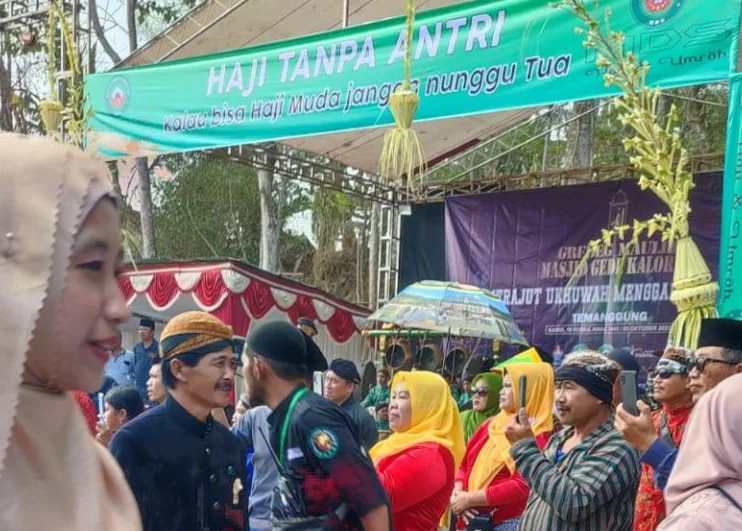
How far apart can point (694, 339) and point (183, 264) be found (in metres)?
8.07

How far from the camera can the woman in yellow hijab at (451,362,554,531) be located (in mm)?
4668

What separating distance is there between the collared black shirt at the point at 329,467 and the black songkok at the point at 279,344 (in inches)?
8.4

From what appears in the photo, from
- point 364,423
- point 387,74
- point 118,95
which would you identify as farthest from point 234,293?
point 364,423

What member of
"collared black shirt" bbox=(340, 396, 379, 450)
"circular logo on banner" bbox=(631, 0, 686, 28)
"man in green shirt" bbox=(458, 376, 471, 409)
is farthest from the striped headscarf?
"man in green shirt" bbox=(458, 376, 471, 409)

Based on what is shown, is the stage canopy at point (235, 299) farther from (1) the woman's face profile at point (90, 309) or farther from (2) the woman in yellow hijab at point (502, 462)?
(1) the woman's face profile at point (90, 309)

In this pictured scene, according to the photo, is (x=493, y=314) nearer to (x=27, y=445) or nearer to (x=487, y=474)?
(x=487, y=474)

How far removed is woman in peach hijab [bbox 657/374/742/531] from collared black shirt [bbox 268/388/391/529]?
102 cm

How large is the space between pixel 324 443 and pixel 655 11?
3489mm

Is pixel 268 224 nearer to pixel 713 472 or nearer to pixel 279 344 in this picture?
pixel 279 344

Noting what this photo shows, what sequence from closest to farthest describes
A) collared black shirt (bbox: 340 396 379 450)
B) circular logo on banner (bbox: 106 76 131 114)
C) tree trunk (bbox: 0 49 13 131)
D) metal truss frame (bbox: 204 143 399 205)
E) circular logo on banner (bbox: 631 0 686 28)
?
circular logo on banner (bbox: 631 0 686 28) → collared black shirt (bbox: 340 396 379 450) → circular logo on banner (bbox: 106 76 131 114) → metal truss frame (bbox: 204 143 399 205) → tree trunk (bbox: 0 49 13 131)

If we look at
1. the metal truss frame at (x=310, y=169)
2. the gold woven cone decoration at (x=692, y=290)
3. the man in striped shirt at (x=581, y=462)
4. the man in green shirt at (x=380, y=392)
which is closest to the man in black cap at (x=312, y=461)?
the man in striped shirt at (x=581, y=462)

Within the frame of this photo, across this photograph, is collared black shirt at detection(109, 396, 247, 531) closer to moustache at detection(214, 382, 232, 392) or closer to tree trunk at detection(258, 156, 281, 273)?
moustache at detection(214, 382, 232, 392)

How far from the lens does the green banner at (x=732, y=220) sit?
4.41 metres

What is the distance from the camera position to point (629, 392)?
11.3 ft
